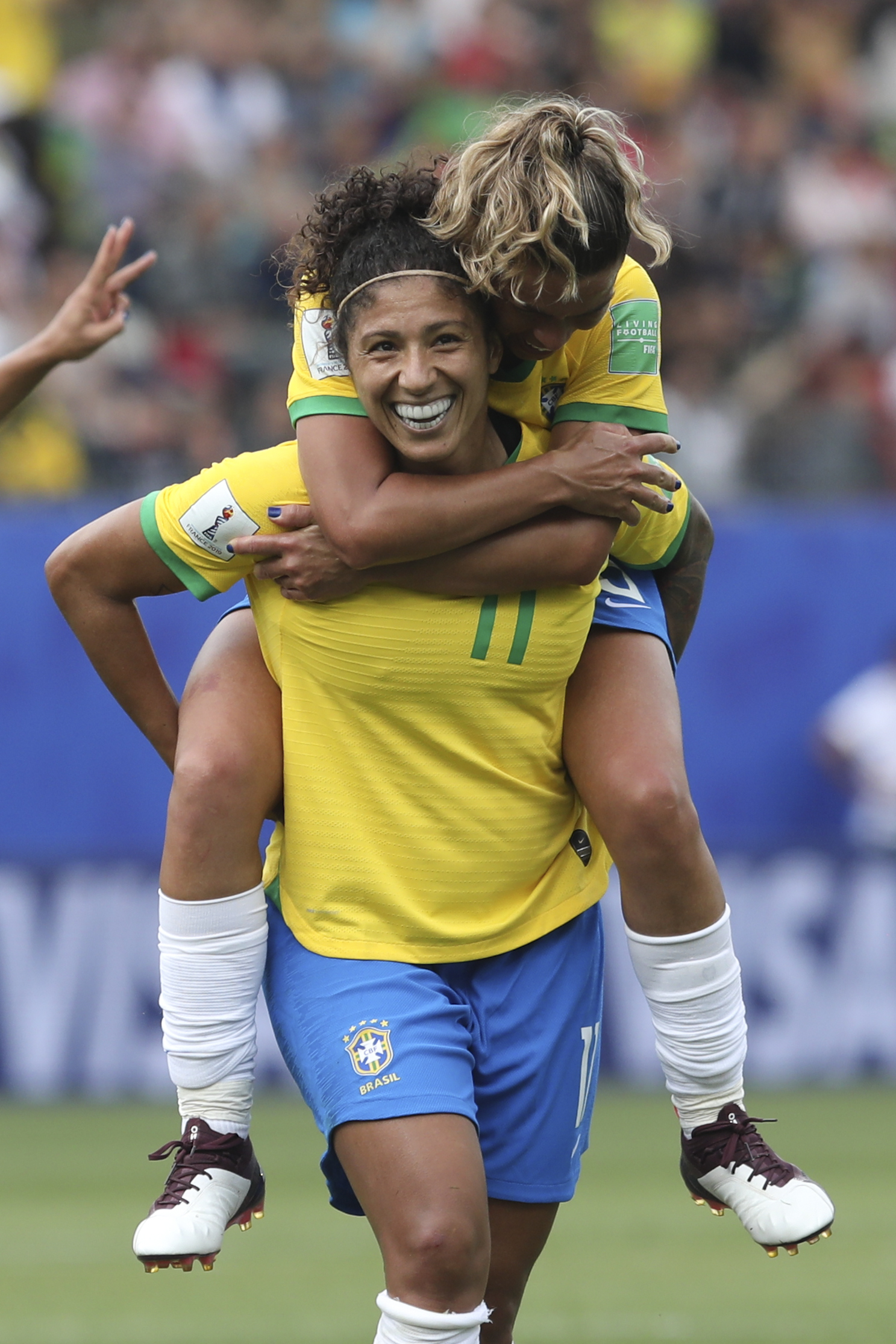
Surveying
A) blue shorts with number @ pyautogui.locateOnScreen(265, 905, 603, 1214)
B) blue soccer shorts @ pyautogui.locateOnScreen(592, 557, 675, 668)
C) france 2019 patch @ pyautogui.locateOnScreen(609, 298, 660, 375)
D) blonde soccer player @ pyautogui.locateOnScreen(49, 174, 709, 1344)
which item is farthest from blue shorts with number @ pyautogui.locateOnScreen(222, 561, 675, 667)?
blue shorts with number @ pyautogui.locateOnScreen(265, 905, 603, 1214)

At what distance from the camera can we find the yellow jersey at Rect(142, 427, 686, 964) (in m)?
3.62

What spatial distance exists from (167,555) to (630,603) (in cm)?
93

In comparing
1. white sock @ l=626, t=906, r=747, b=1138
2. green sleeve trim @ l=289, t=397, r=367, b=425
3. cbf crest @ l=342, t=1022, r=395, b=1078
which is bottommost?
cbf crest @ l=342, t=1022, r=395, b=1078

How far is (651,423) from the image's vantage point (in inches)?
146

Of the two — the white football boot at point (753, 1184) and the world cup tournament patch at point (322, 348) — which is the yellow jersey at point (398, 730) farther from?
the white football boot at point (753, 1184)

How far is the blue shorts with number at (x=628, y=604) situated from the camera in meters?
3.91

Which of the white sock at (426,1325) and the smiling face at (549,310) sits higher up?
the smiling face at (549,310)

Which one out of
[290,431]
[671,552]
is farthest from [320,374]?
[290,431]

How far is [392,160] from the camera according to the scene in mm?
10203

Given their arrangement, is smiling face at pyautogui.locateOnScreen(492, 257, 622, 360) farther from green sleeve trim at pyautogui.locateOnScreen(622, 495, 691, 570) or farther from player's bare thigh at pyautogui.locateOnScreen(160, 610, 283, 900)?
player's bare thigh at pyautogui.locateOnScreen(160, 610, 283, 900)

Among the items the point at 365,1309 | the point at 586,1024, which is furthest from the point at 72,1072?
the point at 586,1024

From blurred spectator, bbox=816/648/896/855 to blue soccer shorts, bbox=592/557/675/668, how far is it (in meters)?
6.53

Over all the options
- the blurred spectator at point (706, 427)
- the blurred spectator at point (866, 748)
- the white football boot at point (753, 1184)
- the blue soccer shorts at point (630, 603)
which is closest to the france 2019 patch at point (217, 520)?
the blue soccer shorts at point (630, 603)

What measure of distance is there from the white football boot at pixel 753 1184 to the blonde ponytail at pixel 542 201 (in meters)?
1.65
